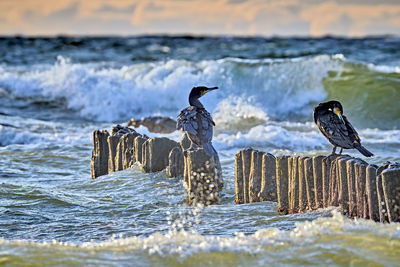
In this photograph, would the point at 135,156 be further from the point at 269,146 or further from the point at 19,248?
the point at 269,146

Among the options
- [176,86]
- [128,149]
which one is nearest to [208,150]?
[128,149]

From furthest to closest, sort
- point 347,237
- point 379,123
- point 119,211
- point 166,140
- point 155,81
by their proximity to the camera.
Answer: point 155,81 → point 379,123 → point 166,140 → point 119,211 → point 347,237

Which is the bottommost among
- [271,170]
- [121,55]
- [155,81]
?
[271,170]

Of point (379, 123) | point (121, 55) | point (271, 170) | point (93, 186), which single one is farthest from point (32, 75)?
point (271, 170)

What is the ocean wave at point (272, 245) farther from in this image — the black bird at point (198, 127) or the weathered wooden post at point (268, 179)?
the black bird at point (198, 127)

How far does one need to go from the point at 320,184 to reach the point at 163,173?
282 cm

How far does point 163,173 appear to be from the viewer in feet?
27.4

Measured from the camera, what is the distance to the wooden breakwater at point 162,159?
7102 mm

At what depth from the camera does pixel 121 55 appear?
39.0 metres

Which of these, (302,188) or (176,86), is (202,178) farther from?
(176,86)

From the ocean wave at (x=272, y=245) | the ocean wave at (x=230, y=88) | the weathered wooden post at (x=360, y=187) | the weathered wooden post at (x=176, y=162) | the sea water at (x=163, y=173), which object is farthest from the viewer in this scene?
the ocean wave at (x=230, y=88)

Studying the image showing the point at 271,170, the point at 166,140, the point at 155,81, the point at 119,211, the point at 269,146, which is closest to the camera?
the point at 271,170

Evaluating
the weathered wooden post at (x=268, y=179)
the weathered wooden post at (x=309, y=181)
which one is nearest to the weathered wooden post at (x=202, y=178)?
the weathered wooden post at (x=268, y=179)

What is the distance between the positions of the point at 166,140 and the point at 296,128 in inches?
310
